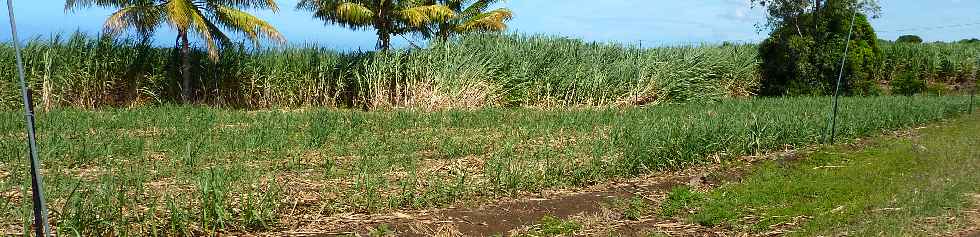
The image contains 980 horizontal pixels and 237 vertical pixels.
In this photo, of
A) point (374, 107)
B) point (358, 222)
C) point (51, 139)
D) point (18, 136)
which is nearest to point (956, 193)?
point (358, 222)

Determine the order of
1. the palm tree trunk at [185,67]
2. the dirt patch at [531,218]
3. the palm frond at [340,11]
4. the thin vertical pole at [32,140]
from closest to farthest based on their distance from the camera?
1. the thin vertical pole at [32,140]
2. the dirt patch at [531,218]
3. the palm tree trunk at [185,67]
4. the palm frond at [340,11]

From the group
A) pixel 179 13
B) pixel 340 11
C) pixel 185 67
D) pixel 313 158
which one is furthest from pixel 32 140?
pixel 340 11

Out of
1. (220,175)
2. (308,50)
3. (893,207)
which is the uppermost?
(308,50)

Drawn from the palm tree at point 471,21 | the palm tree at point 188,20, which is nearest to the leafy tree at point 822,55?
the palm tree at point 471,21

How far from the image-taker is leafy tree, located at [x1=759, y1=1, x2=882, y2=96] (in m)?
21.8

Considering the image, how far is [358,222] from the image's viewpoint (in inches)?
200

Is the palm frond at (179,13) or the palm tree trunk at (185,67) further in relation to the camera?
the palm tree trunk at (185,67)

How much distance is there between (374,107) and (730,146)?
9.99 m

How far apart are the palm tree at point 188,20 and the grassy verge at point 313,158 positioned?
3.53m

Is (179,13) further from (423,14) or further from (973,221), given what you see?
(973,221)

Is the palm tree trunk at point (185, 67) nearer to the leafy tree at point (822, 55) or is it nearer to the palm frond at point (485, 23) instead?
the palm frond at point (485, 23)

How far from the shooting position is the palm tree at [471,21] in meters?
24.2

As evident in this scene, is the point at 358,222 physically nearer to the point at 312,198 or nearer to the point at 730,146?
the point at 312,198

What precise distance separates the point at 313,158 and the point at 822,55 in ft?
59.9
